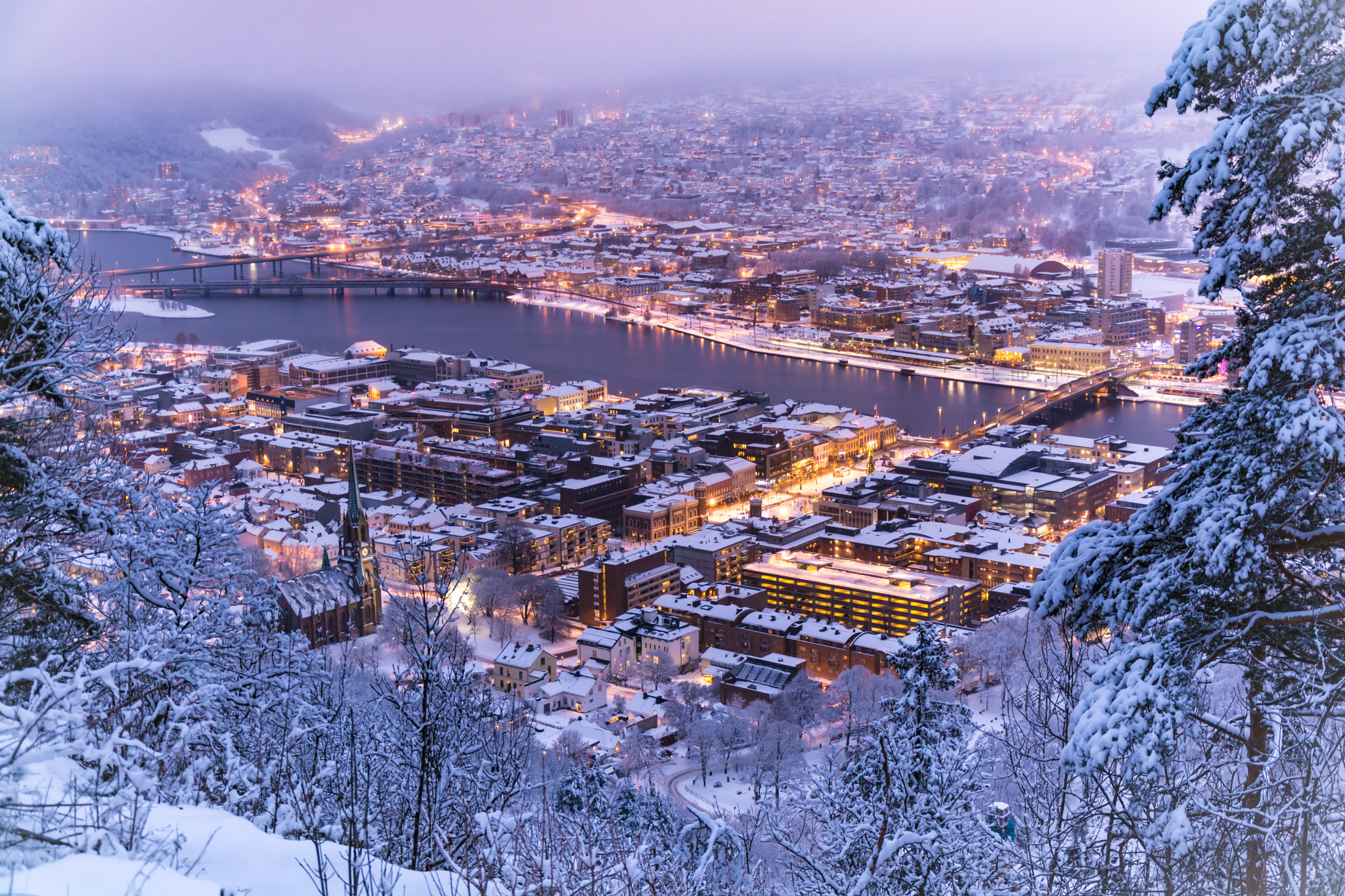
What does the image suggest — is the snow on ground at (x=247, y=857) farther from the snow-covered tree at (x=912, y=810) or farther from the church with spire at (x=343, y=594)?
the church with spire at (x=343, y=594)

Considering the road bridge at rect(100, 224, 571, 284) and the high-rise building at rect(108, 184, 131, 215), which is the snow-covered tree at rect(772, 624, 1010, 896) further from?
the high-rise building at rect(108, 184, 131, 215)

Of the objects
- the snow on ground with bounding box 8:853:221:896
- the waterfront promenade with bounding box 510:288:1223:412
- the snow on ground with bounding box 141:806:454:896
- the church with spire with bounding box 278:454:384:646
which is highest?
the snow on ground with bounding box 8:853:221:896

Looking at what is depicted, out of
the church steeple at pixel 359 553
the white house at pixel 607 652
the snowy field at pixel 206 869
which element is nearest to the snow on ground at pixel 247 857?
the snowy field at pixel 206 869

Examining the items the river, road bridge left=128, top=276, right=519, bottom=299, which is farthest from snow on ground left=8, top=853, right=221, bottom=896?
road bridge left=128, top=276, right=519, bottom=299

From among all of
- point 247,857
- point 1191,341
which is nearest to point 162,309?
point 1191,341

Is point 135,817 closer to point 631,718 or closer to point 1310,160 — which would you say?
point 1310,160

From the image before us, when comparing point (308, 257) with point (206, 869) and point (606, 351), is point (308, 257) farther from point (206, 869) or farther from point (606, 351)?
point (206, 869)

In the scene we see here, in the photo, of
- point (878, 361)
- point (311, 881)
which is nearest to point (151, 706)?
point (311, 881)
